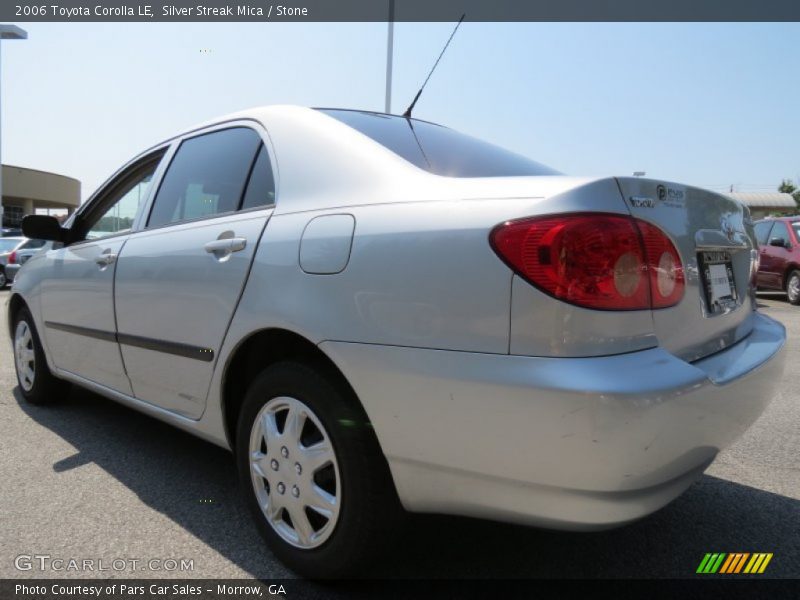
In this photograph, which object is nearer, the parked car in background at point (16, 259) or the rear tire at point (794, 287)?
the rear tire at point (794, 287)

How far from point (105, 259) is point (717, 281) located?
2692 millimetres

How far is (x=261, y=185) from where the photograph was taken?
233cm

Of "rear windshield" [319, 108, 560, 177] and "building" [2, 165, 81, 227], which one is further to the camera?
"building" [2, 165, 81, 227]

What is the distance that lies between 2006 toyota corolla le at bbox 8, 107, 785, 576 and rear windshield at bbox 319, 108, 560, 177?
19 mm

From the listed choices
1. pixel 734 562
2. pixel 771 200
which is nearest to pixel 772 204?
pixel 771 200

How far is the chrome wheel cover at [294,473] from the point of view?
186 cm

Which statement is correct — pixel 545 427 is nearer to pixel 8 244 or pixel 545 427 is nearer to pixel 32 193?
pixel 8 244

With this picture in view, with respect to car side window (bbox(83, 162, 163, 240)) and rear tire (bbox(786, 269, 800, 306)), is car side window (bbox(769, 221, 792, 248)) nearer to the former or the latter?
rear tire (bbox(786, 269, 800, 306))

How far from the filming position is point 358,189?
1894mm

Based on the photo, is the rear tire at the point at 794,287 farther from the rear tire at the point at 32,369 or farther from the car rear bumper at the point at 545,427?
the rear tire at the point at 32,369

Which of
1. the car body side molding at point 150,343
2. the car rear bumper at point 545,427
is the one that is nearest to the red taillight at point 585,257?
the car rear bumper at point 545,427

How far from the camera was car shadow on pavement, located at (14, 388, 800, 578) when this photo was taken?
2.03 meters

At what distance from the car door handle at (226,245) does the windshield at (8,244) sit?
15276 millimetres

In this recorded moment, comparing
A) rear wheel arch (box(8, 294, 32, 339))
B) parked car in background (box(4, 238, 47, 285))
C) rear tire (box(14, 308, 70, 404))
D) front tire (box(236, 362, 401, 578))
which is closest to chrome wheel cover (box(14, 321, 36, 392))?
rear tire (box(14, 308, 70, 404))
